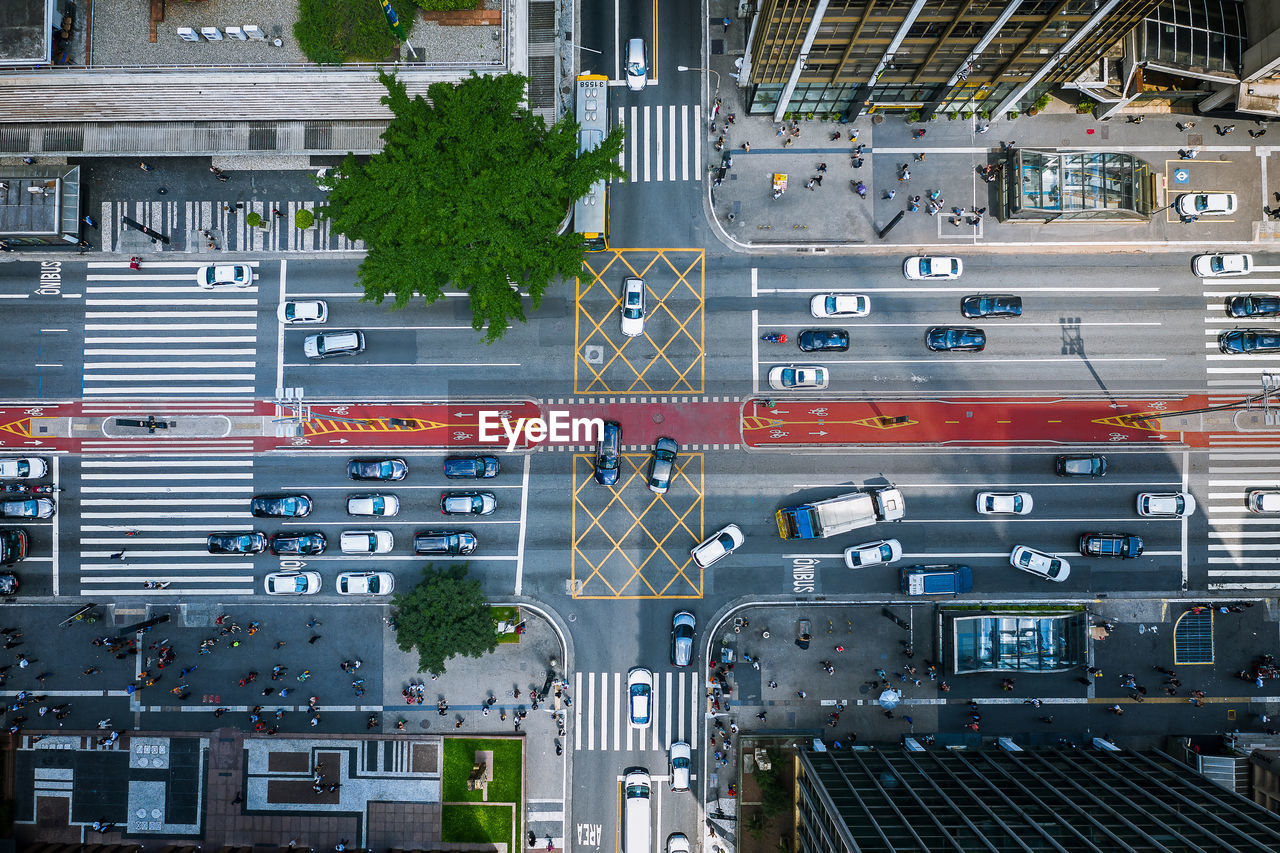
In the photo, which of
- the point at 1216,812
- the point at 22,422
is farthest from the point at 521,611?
the point at 1216,812

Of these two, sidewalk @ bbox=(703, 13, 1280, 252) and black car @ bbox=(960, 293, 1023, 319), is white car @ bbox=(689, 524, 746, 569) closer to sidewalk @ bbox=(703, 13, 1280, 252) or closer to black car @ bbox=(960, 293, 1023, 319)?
sidewalk @ bbox=(703, 13, 1280, 252)

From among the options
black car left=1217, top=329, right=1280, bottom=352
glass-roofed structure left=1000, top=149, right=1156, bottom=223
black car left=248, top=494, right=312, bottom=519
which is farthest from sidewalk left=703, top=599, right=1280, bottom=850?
black car left=248, top=494, right=312, bottom=519

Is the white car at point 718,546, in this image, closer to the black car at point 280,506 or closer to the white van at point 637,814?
the white van at point 637,814

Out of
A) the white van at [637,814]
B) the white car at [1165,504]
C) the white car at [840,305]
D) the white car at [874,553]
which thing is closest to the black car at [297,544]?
the white van at [637,814]

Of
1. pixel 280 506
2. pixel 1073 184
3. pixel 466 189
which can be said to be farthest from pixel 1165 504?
pixel 280 506

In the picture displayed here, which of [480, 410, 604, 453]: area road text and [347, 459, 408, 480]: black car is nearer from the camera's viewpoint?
[347, 459, 408, 480]: black car
